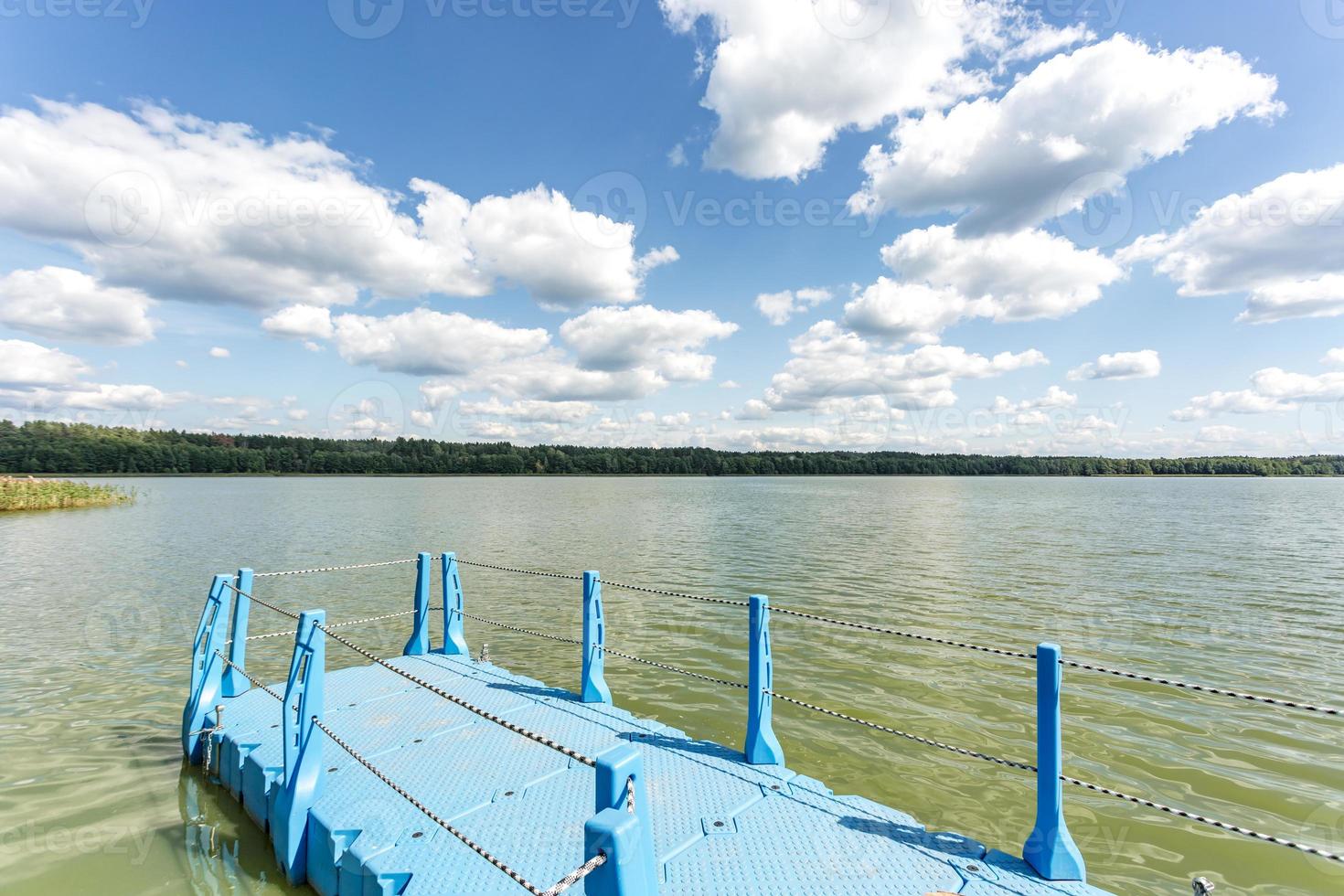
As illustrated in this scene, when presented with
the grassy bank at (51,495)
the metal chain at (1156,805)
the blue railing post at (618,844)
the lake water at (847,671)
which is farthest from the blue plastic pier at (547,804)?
the grassy bank at (51,495)

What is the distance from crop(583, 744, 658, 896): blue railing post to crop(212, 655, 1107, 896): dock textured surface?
64.7 inches

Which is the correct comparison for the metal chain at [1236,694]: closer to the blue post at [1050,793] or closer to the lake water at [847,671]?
the blue post at [1050,793]

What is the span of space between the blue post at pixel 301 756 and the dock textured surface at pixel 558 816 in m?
0.11

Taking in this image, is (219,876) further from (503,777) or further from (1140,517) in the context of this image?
(1140,517)

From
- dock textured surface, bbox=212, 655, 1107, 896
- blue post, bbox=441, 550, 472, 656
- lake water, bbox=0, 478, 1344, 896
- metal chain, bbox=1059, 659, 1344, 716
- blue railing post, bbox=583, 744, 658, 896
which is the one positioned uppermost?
metal chain, bbox=1059, 659, 1344, 716

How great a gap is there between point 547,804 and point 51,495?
57.8 meters

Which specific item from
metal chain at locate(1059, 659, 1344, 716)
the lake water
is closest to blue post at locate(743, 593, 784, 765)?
the lake water

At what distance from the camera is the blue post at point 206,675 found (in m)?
6.48

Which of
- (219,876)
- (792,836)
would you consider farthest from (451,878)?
(219,876)

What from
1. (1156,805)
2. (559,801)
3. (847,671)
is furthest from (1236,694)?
(847,671)

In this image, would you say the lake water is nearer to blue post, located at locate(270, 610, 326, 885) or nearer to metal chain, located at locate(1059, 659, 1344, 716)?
blue post, located at locate(270, 610, 326, 885)

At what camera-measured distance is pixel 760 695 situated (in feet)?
17.2

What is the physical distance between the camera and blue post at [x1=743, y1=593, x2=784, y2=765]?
17.1 ft

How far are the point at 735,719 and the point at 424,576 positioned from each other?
4.89m
